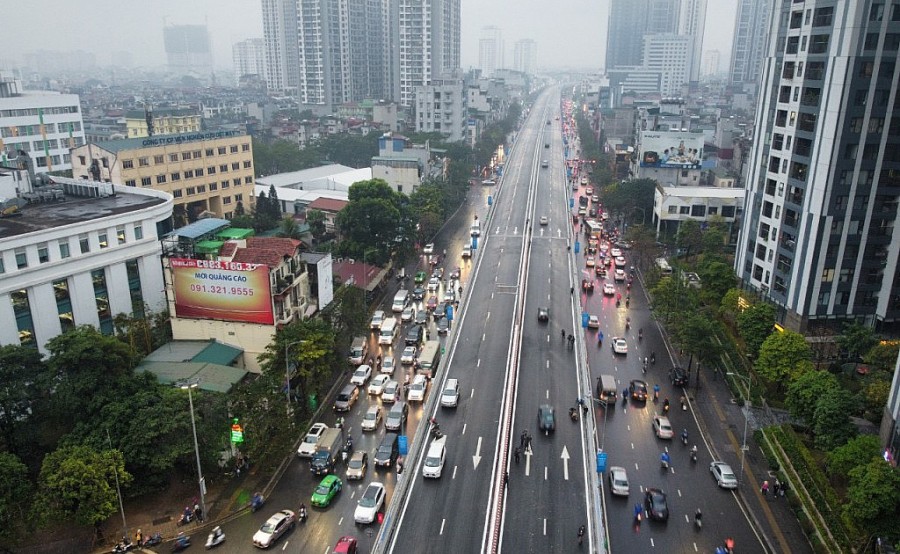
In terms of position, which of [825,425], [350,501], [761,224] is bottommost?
[350,501]

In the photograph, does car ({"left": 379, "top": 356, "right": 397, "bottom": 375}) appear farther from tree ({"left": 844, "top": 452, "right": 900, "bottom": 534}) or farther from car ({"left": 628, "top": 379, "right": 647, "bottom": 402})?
tree ({"left": 844, "top": 452, "right": 900, "bottom": 534})

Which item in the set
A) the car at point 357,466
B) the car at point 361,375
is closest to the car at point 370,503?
the car at point 357,466

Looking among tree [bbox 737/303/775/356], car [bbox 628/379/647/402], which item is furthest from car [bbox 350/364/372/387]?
tree [bbox 737/303/775/356]

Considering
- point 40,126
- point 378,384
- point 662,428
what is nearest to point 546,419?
point 662,428

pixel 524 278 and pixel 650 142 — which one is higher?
pixel 650 142

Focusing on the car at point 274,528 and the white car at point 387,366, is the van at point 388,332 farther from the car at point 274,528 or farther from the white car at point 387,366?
the car at point 274,528

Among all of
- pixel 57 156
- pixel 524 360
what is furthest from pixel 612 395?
pixel 57 156

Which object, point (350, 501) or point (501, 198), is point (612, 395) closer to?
point (350, 501)

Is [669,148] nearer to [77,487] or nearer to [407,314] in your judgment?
[407,314]
